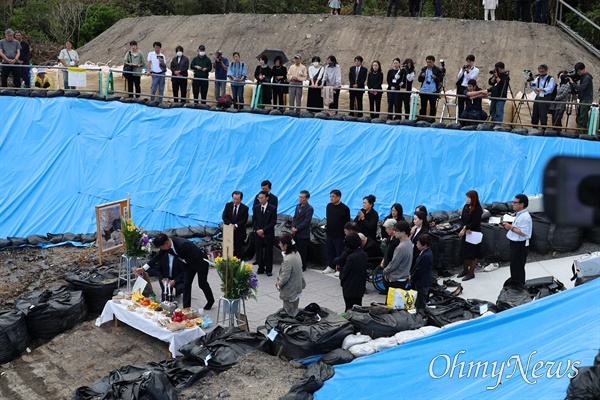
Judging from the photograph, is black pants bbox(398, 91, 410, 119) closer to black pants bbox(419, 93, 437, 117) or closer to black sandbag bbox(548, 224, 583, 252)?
black pants bbox(419, 93, 437, 117)

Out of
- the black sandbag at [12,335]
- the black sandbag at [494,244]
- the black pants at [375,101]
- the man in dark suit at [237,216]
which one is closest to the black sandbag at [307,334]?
the black sandbag at [12,335]

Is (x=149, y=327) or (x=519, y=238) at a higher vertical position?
(x=519, y=238)

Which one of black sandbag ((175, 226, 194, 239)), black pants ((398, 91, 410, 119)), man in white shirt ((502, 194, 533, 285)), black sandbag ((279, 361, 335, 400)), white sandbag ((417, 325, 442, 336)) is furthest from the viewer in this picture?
black pants ((398, 91, 410, 119))

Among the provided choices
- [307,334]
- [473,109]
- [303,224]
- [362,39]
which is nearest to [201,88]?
[473,109]

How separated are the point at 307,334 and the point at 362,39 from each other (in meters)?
20.5

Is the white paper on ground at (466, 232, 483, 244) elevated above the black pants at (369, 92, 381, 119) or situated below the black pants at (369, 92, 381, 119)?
below

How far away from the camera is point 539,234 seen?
13.6m

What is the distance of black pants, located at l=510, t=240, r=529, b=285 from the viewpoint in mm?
11383

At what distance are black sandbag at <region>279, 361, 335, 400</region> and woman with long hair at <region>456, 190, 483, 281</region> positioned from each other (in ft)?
14.6

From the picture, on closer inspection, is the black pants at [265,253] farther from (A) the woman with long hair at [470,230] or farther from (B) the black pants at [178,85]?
(B) the black pants at [178,85]

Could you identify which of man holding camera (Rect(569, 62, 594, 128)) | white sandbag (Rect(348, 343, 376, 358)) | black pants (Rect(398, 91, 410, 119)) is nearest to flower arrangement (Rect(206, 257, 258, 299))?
white sandbag (Rect(348, 343, 376, 358))

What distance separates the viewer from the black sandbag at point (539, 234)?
44.5 feet

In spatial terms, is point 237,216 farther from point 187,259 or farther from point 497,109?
point 497,109

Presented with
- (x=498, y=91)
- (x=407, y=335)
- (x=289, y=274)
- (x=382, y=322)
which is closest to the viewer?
(x=407, y=335)
